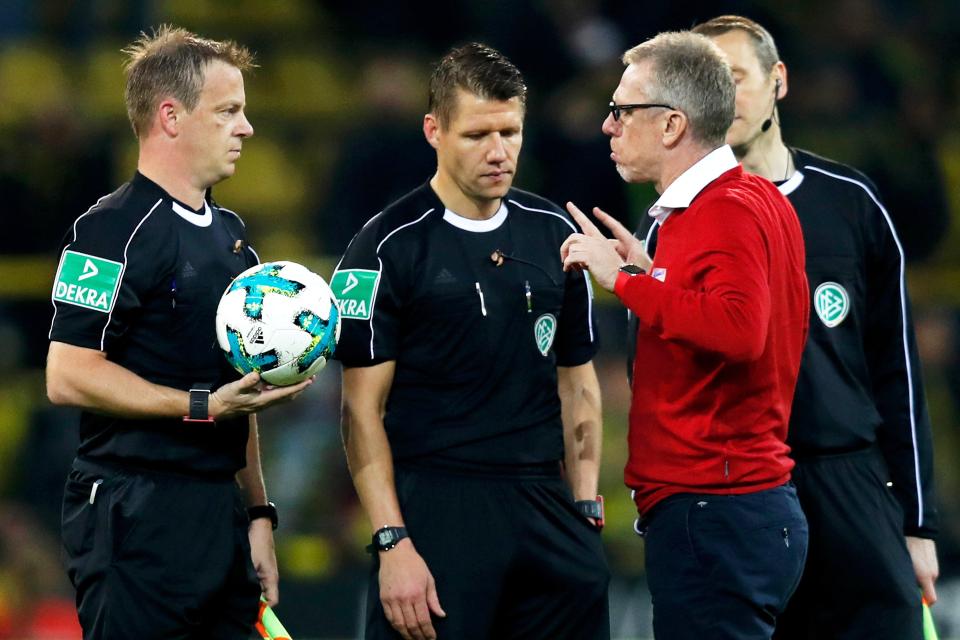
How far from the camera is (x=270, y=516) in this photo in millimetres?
4211

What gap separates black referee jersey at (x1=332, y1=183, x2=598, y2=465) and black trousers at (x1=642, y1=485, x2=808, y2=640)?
0.63 meters

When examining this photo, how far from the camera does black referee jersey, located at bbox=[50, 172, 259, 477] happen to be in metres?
3.75

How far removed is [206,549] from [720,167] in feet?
5.54

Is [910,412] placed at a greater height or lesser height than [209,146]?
lesser

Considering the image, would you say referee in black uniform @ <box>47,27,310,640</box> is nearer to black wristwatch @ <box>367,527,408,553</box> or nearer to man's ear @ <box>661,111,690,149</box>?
black wristwatch @ <box>367,527,408,553</box>

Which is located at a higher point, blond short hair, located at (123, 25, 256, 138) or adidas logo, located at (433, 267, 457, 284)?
blond short hair, located at (123, 25, 256, 138)

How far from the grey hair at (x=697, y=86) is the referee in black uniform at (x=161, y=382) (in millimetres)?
1169

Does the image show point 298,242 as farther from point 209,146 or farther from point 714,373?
point 714,373

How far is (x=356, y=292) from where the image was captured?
4.02m

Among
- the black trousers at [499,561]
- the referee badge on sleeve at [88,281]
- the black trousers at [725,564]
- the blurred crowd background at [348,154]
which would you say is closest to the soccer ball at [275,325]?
the referee badge on sleeve at [88,281]

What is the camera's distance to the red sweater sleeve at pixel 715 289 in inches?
133

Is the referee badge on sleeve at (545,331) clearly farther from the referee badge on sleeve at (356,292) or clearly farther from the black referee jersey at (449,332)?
the referee badge on sleeve at (356,292)


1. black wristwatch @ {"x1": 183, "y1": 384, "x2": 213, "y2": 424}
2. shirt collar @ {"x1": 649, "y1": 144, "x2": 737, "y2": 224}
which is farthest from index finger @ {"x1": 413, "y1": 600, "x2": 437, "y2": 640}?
shirt collar @ {"x1": 649, "y1": 144, "x2": 737, "y2": 224}

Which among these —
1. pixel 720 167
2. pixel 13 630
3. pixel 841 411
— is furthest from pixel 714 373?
pixel 13 630
